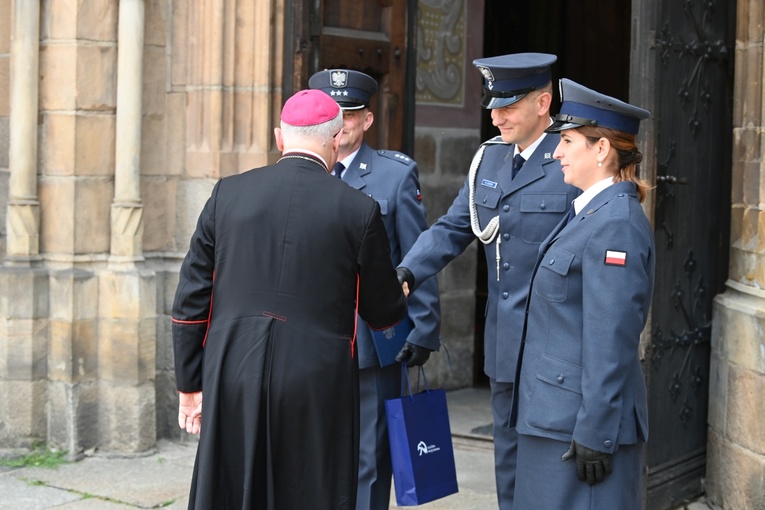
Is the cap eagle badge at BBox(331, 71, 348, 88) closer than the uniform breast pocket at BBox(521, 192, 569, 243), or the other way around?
the uniform breast pocket at BBox(521, 192, 569, 243)

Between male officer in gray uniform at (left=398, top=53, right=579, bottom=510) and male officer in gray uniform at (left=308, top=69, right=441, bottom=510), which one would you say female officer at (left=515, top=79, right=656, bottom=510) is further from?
male officer in gray uniform at (left=308, top=69, right=441, bottom=510)

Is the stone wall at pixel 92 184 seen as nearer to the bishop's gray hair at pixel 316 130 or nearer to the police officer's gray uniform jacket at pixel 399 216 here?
the police officer's gray uniform jacket at pixel 399 216

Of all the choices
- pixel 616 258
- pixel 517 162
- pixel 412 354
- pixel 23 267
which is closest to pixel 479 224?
pixel 517 162

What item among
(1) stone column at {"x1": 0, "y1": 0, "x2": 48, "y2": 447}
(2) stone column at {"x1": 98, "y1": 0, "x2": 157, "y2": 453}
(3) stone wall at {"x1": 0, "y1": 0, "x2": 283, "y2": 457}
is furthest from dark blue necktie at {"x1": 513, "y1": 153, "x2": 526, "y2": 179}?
(1) stone column at {"x1": 0, "y1": 0, "x2": 48, "y2": 447}

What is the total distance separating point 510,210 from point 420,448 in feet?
2.73

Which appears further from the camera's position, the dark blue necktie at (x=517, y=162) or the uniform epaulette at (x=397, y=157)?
the uniform epaulette at (x=397, y=157)

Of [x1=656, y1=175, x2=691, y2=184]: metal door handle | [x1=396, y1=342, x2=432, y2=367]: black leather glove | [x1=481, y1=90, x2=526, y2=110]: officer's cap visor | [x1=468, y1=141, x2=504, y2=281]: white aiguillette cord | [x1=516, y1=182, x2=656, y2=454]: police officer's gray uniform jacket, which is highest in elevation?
[x1=481, y1=90, x2=526, y2=110]: officer's cap visor

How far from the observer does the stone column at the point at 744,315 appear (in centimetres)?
524

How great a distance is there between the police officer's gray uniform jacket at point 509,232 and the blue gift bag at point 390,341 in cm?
32

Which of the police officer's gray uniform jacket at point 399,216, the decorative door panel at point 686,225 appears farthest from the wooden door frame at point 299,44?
the decorative door panel at point 686,225

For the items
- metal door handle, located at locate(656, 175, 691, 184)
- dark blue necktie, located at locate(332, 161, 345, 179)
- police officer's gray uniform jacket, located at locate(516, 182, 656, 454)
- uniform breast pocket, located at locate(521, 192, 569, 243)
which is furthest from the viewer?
metal door handle, located at locate(656, 175, 691, 184)

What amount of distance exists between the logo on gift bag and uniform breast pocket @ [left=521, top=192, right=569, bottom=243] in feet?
2.46

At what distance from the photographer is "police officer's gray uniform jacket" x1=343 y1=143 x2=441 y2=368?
15.5ft

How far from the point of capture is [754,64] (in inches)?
212
